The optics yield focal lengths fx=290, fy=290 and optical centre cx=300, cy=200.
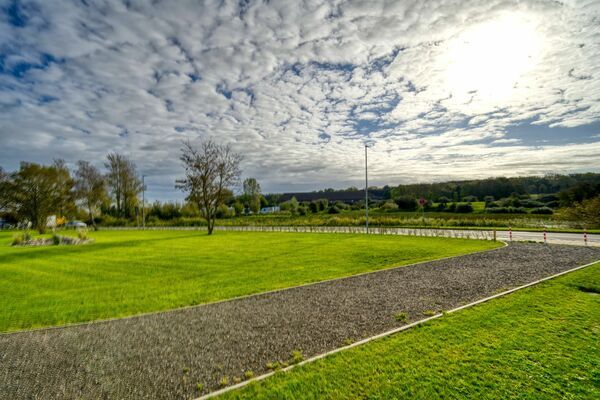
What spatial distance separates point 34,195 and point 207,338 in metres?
39.3

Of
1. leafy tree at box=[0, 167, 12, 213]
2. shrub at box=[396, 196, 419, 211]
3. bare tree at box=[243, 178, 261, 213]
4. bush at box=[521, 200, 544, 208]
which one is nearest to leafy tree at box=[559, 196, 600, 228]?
bush at box=[521, 200, 544, 208]

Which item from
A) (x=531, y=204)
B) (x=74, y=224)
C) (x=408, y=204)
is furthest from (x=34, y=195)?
(x=531, y=204)

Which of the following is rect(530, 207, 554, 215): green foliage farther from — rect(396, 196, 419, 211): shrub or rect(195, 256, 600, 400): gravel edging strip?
rect(195, 256, 600, 400): gravel edging strip

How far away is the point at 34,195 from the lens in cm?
3291

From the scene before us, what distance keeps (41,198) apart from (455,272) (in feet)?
137

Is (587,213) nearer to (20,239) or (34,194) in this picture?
(20,239)

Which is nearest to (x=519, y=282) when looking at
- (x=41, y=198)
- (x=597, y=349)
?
(x=597, y=349)

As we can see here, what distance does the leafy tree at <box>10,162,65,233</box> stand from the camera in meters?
32.3

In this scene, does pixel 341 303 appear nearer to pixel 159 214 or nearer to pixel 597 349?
pixel 597 349

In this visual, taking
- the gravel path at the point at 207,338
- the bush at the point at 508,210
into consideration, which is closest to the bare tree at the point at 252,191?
the bush at the point at 508,210

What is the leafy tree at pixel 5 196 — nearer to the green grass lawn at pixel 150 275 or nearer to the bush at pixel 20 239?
the bush at pixel 20 239

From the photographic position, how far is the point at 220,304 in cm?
797

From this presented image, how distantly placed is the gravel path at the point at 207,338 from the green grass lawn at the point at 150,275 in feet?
3.74

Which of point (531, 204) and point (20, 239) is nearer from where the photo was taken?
point (20, 239)
